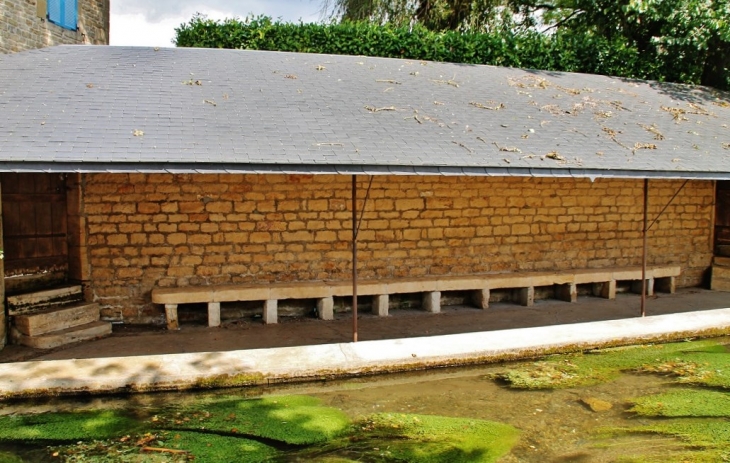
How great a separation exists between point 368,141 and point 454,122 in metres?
1.60

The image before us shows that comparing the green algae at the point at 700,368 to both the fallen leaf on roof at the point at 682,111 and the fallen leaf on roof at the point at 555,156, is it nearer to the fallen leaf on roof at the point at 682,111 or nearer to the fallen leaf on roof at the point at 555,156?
the fallen leaf on roof at the point at 555,156

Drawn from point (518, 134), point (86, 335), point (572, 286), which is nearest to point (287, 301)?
Answer: point (86, 335)

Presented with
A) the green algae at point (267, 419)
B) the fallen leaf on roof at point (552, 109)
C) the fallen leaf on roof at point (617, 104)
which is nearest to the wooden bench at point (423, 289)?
the green algae at point (267, 419)

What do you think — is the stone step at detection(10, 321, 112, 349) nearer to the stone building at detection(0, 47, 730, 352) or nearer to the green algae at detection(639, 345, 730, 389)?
the stone building at detection(0, 47, 730, 352)

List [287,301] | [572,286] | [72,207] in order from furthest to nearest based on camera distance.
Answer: [572,286]
[287,301]
[72,207]

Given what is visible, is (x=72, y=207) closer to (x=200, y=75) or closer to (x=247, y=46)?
(x=200, y=75)

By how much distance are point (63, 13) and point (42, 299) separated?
20.6 ft

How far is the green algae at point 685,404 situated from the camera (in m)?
4.81

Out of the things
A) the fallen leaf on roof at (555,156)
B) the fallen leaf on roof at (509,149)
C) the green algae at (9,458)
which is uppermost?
the fallen leaf on roof at (509,149)

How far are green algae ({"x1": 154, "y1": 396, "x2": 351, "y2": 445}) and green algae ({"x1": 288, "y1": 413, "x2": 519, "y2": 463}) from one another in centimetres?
20

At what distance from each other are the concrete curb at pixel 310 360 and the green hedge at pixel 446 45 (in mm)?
6320

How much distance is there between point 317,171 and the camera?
5578 mm

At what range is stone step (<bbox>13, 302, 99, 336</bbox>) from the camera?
6.25 m

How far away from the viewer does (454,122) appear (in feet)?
24.1
